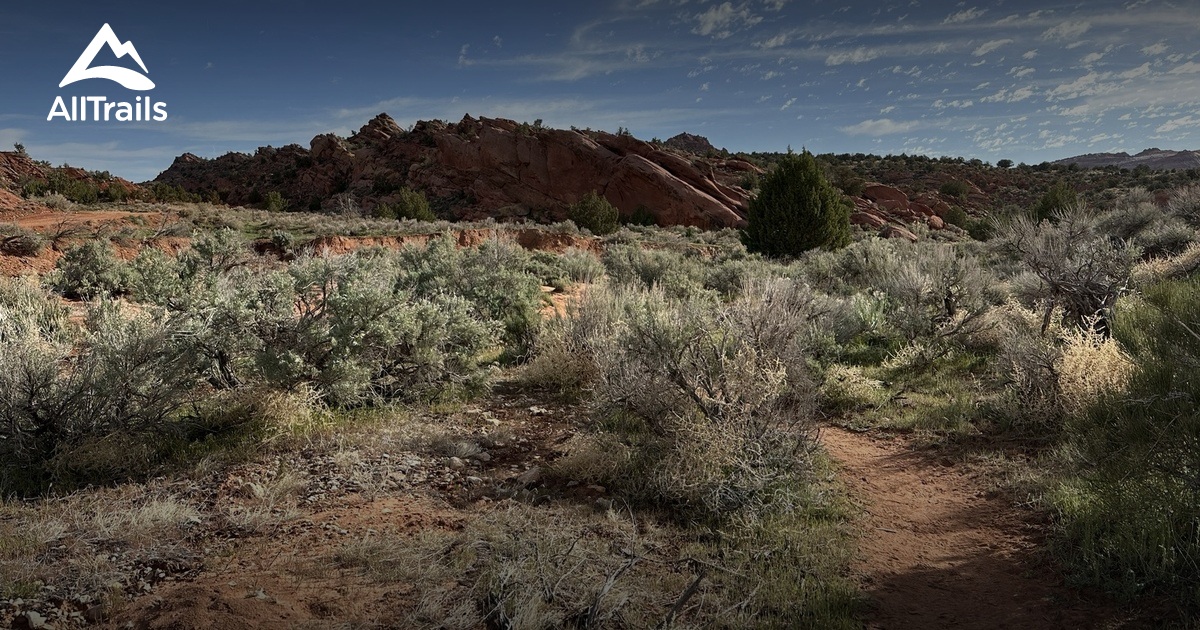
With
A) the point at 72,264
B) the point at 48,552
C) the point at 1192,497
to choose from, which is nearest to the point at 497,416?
the point at 48,552

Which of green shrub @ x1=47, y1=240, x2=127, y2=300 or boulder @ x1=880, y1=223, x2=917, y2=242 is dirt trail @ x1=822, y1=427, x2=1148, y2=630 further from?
boulder @ x1=880, y1=223, x2=917, y2=242

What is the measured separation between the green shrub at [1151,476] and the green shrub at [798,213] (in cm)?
2031

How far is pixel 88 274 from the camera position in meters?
11.8

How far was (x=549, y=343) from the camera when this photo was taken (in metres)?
8.11

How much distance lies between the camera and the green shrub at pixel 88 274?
11438mm

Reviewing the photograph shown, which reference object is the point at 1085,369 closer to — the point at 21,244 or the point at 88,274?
the point at 88,274

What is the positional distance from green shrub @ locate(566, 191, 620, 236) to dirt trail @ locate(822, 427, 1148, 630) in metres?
31.9

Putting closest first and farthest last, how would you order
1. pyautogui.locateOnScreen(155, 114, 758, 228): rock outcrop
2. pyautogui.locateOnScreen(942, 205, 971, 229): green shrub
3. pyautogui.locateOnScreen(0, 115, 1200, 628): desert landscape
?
1. pyautogui.locateOnScreen(0, 115, 1200, 628): desert landscape
2. pyautogui.locateOnScreen(942, 205, 971, 229): green shrub
3. pyautogui.locateOnScreen(155, 114, 758, 228): rock outcrop

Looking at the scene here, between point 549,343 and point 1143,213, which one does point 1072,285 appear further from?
point 1143,213

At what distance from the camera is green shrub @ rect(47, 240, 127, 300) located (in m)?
11.4

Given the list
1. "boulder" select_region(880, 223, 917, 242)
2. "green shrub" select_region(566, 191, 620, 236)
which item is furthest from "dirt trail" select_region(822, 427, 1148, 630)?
"boulder" select_region(880, 223, 917, 242)

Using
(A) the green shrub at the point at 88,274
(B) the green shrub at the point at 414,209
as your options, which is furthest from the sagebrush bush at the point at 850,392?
(B) the green shrub at the point at 414,209

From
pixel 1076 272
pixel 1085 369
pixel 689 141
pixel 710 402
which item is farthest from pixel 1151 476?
pixel 689 141

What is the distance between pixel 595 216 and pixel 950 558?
34342mm
